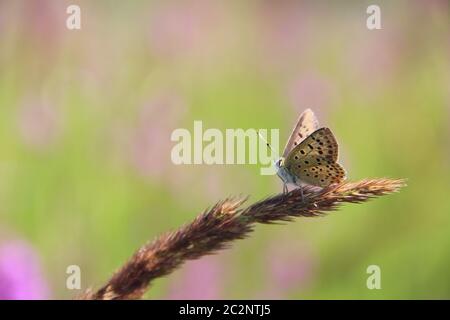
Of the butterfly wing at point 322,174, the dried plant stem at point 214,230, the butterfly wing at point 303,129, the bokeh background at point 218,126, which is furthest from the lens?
the bokeh background at point 218,126

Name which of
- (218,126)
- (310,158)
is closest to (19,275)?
(310,158)

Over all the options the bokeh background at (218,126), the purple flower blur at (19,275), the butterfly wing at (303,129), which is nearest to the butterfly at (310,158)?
the butterfly wing at (303,129)

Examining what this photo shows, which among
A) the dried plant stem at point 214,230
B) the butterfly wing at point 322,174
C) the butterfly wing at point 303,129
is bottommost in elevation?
the dried plant stem at point 214,230

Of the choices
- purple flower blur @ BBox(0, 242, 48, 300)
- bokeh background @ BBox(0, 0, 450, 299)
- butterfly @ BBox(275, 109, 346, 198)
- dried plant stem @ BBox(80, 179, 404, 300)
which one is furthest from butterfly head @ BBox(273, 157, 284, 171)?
bokeh background @ BBox(0, 0, 450, 299)

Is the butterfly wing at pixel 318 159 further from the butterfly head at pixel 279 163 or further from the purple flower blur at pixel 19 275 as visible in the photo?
the purple flower blur at pixel 19 275

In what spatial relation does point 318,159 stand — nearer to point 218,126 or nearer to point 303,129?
point 303,129

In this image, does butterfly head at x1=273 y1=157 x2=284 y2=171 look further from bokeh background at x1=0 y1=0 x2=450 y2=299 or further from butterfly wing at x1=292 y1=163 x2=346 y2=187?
bokeh background at x1=0 y1=0 x2=450 y2=299
